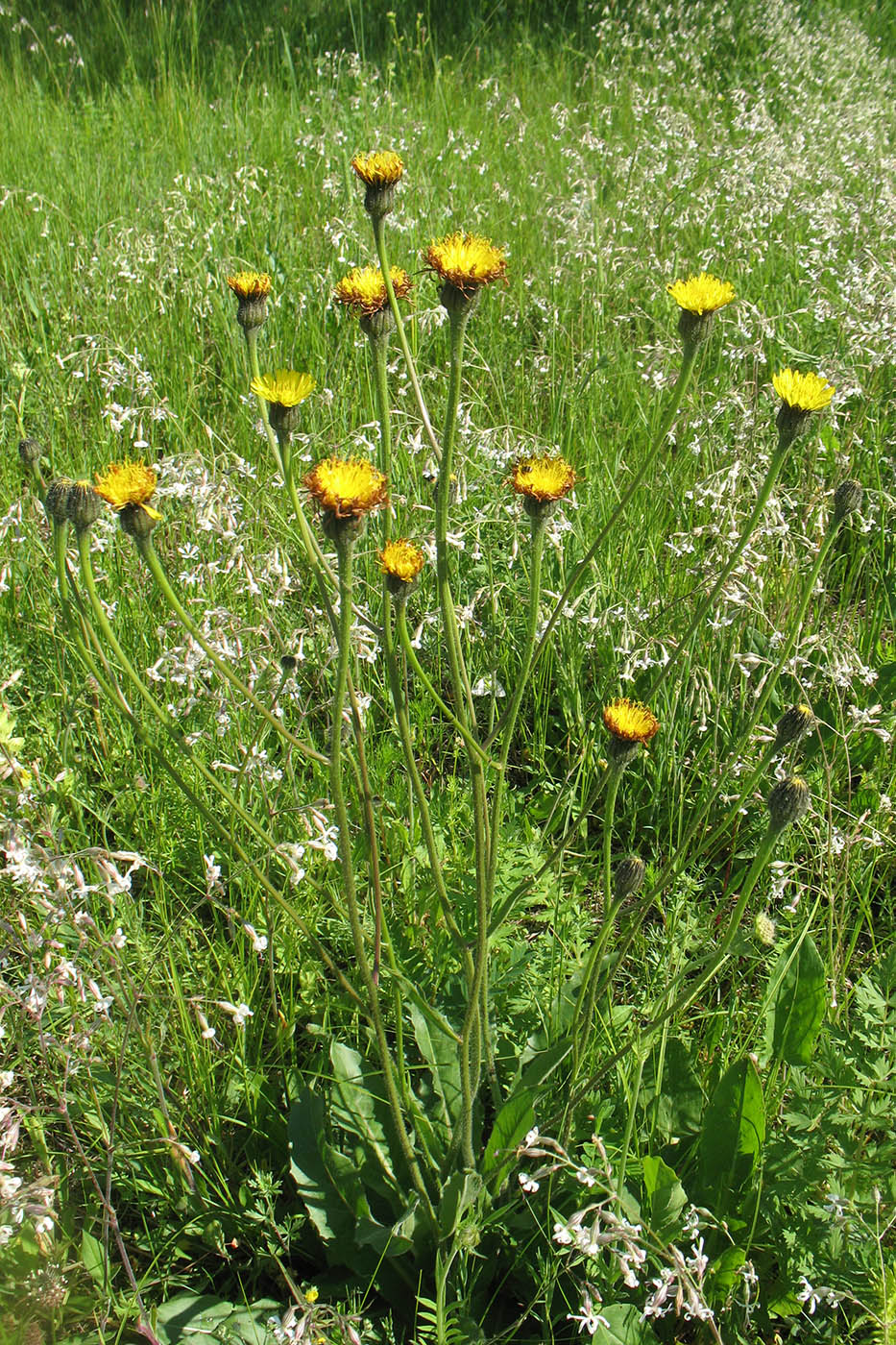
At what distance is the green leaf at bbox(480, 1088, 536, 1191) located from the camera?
136 cm

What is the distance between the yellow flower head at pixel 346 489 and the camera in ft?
3.28

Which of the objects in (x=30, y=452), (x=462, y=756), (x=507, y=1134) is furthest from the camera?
(x=462, y=756)

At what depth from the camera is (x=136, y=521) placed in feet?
3.64

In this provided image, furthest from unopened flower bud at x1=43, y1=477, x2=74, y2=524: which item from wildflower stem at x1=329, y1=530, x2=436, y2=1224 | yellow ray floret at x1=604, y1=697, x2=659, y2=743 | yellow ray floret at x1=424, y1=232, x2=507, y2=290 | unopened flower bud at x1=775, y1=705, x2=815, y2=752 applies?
unopened flower bud at x1=775, y1=705, x2=815, y2=752

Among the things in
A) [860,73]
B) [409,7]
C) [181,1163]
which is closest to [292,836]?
[181,1163]

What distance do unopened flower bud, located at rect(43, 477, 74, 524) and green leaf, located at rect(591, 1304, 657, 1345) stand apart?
1211 millimetres

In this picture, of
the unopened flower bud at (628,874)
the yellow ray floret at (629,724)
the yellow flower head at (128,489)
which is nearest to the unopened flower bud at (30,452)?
the yellow flower head at (128,489)

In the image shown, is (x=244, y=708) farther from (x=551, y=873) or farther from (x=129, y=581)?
(x=551, y=873)

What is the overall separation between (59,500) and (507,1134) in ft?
3.41

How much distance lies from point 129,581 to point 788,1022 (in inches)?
64.6

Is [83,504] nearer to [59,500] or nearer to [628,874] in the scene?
[59,500]

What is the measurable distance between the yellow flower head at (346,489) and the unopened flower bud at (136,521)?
0.67 feet

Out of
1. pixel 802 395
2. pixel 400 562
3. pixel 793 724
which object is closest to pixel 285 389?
pixel 400 562

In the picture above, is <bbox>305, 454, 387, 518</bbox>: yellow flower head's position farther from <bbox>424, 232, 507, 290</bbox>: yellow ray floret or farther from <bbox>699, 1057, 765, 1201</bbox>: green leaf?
<bbox>699, 1057, 765, 1201</bbox>: green leaf
